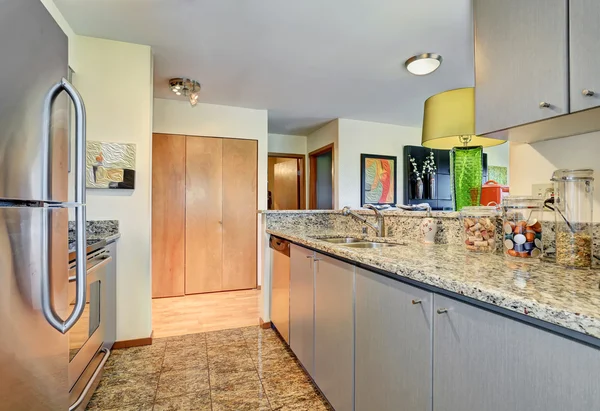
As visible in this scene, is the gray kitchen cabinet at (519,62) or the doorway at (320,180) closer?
the gray kitchen cabinet at (519,62)

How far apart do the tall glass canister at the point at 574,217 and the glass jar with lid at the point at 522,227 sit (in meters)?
0.11

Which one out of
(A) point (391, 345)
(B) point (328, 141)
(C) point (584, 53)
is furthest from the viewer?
(B) point (328, 141)

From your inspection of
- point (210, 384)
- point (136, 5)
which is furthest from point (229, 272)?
point (136, 5)

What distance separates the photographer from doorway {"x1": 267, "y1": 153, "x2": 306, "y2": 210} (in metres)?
5.72

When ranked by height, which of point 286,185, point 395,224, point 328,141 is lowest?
point 395,224

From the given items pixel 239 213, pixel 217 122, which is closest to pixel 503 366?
pixel 239 213

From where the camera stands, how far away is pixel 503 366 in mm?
681

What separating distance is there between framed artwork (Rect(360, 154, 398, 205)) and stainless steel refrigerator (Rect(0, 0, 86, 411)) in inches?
166

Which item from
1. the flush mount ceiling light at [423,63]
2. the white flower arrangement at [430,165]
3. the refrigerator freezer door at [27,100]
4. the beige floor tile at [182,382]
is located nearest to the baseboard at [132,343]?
the beige floor tile at [182,382]

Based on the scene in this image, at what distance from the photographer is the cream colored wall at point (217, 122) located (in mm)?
3797

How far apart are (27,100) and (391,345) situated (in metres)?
1.28

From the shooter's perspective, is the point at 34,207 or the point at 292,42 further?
the point at 292,42

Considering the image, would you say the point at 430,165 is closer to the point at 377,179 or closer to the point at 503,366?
the point at 377,179

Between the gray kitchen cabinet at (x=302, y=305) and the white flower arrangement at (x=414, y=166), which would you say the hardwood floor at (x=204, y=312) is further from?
the white flower arrangement at (x=414, y=166)
